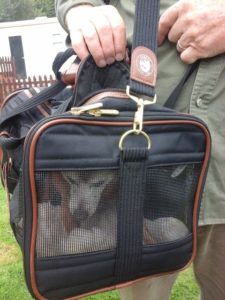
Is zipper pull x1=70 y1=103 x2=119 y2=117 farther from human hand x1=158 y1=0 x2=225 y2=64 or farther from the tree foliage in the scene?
the tree foliage

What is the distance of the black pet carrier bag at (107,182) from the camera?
0.94 m

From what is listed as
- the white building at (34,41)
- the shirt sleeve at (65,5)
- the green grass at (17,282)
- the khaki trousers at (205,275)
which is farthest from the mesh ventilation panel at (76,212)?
the white building at (34,41)

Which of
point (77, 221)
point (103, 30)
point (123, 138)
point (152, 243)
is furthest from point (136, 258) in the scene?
point (103, 30)

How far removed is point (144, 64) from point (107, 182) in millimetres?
274

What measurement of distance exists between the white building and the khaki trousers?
1458 centimetres

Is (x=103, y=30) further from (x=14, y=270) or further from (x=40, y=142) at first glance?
(x=14, y=270)

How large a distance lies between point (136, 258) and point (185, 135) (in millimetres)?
307

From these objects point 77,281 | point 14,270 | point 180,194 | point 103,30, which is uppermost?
point 103,30

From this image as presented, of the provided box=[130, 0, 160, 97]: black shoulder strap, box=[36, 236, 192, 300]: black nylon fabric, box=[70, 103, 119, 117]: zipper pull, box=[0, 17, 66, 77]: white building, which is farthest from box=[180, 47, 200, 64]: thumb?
box=[0, 17, 66, 77]: white building

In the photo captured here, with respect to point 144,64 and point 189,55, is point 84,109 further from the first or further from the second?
point 189,55

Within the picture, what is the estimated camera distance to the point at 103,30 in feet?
3.43

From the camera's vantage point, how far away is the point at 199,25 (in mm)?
1085

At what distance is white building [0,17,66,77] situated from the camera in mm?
16672

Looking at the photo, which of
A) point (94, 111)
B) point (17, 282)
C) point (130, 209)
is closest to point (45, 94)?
point (94, 111)
